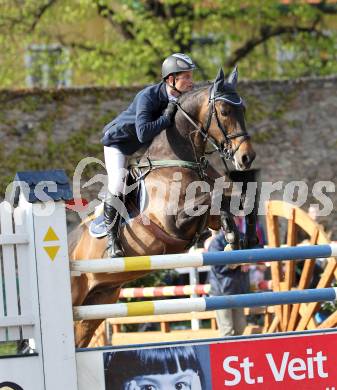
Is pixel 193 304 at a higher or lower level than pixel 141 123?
lower

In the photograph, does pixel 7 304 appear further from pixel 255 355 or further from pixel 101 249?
pixel 101 249

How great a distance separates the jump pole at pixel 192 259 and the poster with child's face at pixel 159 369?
0.45 metres

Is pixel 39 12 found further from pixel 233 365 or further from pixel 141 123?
pixel 233 365

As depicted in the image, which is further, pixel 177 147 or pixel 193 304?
pixel 177 147

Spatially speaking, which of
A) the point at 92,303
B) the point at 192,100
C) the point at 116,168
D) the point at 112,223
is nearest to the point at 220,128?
the point at 192,100

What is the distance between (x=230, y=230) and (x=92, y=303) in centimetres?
157

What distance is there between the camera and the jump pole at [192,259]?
5375mm

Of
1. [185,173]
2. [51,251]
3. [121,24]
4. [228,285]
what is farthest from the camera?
[121,24]

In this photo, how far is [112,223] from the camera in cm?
816

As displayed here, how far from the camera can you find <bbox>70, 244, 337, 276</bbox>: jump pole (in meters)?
5.38

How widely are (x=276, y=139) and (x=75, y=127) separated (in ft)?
12.5

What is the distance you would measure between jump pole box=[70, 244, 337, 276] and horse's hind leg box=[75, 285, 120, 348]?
2.92m

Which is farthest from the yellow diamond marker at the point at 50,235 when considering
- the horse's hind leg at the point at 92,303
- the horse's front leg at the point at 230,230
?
the horse's hind leg at the point at 92,303

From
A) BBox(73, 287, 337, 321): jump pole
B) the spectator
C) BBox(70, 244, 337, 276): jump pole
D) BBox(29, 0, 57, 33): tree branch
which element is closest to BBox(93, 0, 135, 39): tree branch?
BBox(29, 0, 57, 33): tree branch
